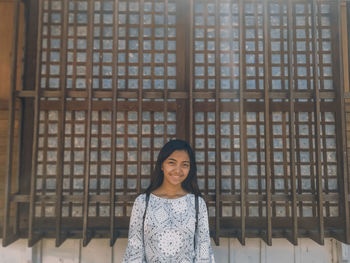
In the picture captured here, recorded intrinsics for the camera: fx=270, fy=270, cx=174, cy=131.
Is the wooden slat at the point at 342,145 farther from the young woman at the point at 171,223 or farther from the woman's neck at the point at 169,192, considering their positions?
the woman's neck at the point at 169,192

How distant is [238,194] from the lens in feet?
8.61

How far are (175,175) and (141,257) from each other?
58cm

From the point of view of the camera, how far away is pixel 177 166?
1793mm

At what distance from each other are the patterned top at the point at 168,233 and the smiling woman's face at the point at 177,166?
0.15 metres

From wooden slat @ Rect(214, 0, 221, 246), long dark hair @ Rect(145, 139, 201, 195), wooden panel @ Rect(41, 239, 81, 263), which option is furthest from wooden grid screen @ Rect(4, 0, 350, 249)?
long dark hair @ Rect(145, 139, 201, 195)

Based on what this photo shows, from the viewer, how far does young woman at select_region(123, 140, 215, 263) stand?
68.4 inches

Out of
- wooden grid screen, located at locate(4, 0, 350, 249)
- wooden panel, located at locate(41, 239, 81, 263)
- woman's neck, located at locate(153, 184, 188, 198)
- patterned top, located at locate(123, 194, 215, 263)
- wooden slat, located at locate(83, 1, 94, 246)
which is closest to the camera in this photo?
patterned top, located at locate(123, 194, 215, 263)

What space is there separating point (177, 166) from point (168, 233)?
432mm

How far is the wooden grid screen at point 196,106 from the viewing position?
2566mm

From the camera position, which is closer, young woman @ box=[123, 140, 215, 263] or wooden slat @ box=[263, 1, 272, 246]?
young woman @ box=[123, 140, 215, 263]

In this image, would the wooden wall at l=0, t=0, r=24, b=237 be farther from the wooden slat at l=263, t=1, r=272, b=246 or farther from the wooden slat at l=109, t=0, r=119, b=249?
the wooden slat at l=263, t=1, r=272, b=246

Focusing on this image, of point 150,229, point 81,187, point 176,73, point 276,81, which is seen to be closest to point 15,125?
point 81,187

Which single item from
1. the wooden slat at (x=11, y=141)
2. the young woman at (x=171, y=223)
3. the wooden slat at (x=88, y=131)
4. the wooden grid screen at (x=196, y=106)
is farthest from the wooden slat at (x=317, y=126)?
the wooden slat at (x=11, y=141)

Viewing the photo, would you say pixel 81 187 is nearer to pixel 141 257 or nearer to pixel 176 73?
pixel 141 257
